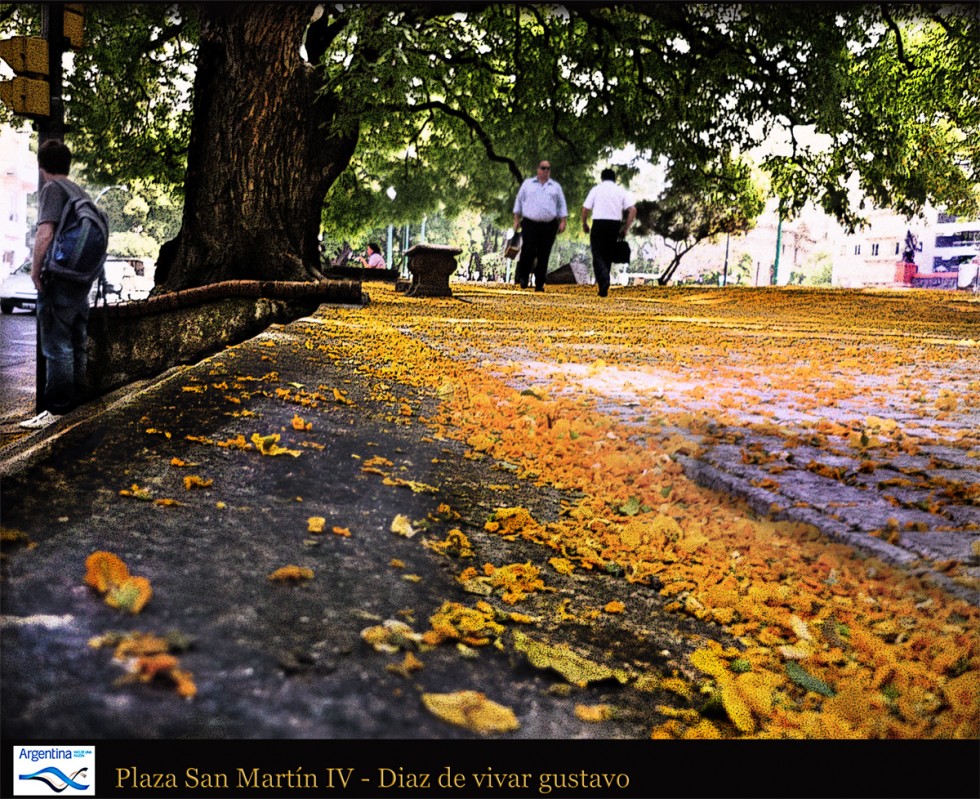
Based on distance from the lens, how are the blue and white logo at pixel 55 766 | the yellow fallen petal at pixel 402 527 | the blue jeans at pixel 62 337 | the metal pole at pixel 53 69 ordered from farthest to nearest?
the blue jeans at pixel 62 337 → the metal pole at pixel 53 69 → the yellow fallen petal at pixel 402 527 → the blue and white logo at pixel 55 766

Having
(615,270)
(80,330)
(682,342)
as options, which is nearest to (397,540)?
(80,330)

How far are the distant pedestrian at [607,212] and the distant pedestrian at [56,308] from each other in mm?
6002

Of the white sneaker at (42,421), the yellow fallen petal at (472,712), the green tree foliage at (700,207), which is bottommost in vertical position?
the white sneaker at (42,421)

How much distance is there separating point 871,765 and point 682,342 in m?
5.59

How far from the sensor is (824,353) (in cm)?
640

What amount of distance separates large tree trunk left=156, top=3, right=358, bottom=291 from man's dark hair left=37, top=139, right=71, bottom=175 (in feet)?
9.27

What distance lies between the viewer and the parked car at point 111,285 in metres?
5.67

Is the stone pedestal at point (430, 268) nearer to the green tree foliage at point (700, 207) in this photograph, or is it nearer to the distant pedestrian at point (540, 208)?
the distant pedestrian at point (540, 208)

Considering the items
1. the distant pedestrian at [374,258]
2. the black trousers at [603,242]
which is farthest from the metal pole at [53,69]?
the distant pedestrian at [374,258]

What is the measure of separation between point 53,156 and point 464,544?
360 cm

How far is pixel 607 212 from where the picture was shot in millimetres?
9695

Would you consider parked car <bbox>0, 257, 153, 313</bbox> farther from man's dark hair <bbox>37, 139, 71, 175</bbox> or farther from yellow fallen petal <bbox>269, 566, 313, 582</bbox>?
yellow fallen petal <bbox>269, 566, 313, 582</bbox>

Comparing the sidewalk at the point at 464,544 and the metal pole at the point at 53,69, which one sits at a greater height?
the metal pole at the point at 53,69

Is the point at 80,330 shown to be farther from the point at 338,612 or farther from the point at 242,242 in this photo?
the point at 338,612
